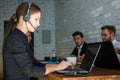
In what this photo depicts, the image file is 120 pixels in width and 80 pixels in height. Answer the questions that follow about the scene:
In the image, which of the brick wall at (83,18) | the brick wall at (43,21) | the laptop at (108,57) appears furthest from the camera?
the brick wall at (43,21)

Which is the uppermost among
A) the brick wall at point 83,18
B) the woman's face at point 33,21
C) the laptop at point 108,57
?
the brick wall at point 83,18

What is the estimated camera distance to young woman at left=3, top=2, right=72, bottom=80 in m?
1.52

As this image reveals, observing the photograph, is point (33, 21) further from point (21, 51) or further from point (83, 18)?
point (83, 18)

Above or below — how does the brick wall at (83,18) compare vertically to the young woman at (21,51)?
above

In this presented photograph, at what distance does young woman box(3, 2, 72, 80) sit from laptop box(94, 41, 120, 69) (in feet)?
1.53

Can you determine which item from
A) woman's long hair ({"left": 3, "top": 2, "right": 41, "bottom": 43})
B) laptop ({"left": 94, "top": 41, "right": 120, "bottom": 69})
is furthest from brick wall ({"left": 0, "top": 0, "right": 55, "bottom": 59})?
woman's long hair ({"left": 3, "top": 2, "right": 41, "bottom": 43})

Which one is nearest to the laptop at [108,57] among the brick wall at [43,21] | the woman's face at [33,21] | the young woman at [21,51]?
the young woman at [21,51]

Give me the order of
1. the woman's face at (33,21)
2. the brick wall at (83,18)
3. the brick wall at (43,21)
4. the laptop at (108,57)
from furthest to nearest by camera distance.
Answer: the brick wall at (43,21), the brick wall at (83,18), the laptop at (108,57), the woman's face at (33,21)

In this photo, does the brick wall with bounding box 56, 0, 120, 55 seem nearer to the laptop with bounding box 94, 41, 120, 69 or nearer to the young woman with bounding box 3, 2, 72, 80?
the laptop with bounding box 94, 41, 120, 69

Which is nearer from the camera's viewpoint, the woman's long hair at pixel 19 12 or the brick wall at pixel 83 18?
the woman's long hair at pixel 19 12

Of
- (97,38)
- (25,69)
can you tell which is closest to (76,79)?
(25,69)

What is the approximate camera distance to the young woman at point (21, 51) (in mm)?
1516

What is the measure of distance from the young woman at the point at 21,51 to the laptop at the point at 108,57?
466mm

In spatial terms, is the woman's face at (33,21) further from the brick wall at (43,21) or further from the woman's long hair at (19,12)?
the brick wall at (43,21)
